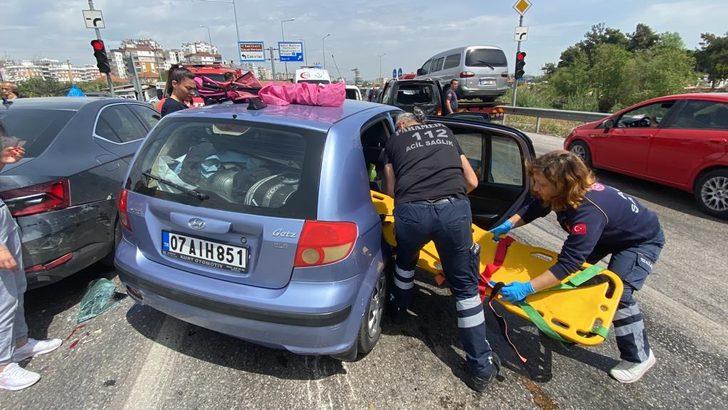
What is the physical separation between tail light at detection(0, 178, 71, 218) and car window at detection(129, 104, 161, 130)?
1999mm

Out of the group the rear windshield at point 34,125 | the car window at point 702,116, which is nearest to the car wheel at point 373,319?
the rear windshield at point 34,125

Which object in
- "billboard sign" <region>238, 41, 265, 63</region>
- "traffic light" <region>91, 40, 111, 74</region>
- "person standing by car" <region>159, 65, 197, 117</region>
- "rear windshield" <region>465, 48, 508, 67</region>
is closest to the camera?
"person standing by car" <region>159, 65, 197, 117</region>

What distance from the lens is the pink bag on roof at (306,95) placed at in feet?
8.98

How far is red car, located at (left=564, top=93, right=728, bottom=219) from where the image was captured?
5051mm

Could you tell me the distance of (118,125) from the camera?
3.93 metres

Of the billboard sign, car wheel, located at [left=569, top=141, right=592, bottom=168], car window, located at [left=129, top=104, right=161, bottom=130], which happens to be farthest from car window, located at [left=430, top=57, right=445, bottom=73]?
the billboard sign

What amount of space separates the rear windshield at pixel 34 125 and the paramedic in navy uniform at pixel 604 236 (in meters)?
3.50

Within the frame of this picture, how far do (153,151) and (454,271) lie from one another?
196 centimetres

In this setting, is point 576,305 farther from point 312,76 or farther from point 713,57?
point 713,57

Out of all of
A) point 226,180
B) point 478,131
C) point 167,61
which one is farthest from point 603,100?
point 167,61

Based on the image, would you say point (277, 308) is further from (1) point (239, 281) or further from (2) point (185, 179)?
(2) point (185, 179)

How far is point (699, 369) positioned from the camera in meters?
2.42

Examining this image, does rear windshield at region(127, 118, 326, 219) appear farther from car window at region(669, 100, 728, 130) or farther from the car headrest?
car window at region(669, 100, 728, 130)

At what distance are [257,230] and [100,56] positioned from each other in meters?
13.8
